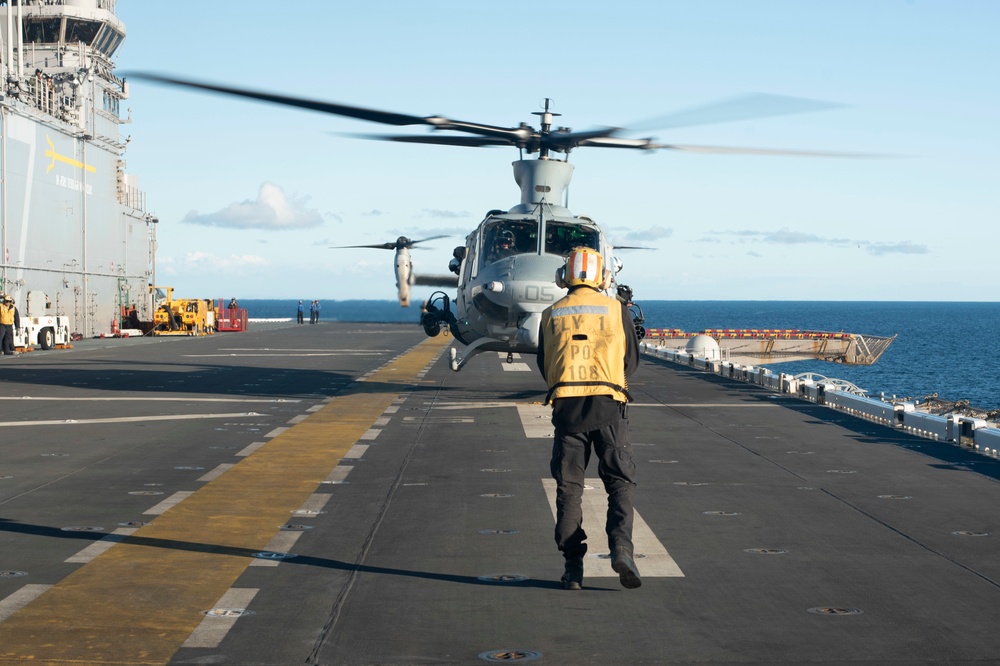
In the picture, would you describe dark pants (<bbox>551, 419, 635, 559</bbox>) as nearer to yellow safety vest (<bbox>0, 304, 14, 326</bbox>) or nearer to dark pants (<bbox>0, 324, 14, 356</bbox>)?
yellow safety vest (<bbox>0, 304, 14, 326</bbox>)

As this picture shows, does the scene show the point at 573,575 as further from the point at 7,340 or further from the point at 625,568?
the point at 7,340

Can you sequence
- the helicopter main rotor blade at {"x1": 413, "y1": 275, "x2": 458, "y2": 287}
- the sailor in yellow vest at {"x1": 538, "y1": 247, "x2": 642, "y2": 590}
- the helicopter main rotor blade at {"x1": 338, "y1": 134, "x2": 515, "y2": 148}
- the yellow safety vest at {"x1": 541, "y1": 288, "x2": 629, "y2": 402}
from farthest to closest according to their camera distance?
the helicopter main rotor blade at {"x1": 413, "y1": 275, "x2": 458, "y2": 287}
the helicopter main rotor blade at {"x1": 338, "y1": 134, "x2": 515, "y2": 148}
the yellow safety vest at {"x1": 541, "y1": 288, "x2": 629, "y2": 402}
the sailor in yellow vest at {"x1": 538, "y1": 247, "x2": 642, "y2": 590}

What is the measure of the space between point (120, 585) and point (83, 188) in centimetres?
5094

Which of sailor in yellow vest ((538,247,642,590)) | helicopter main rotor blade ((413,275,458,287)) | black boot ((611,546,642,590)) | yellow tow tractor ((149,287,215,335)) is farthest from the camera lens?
yellow tow tractor ((149,287,215,335))

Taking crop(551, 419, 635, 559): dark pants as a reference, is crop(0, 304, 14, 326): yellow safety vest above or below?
above

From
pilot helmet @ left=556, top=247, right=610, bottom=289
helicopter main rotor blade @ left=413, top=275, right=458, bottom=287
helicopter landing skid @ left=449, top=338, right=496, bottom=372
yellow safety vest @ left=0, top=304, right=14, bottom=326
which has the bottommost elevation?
helicopter landing skid @ left=449, top=338, right=496, bottom=372

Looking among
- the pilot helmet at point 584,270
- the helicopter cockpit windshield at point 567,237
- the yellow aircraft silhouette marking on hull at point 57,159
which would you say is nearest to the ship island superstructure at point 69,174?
the yellow aircraft silhouette marking on hull at point 57,159

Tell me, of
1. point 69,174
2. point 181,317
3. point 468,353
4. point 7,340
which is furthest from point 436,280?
point 181,317

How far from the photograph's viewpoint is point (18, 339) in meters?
41.2

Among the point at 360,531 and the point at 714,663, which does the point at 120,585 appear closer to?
the point at 360,531

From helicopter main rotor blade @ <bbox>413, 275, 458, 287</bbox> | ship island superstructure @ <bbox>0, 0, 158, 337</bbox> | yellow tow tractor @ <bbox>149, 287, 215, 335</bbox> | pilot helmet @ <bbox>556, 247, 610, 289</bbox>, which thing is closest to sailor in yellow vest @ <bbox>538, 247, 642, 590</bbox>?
pilot helmet @ <bbox>556, 247, 610, 289</bbox>

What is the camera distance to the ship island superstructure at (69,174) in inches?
1802

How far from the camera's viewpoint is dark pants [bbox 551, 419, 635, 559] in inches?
289

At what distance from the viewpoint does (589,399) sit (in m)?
7.57
